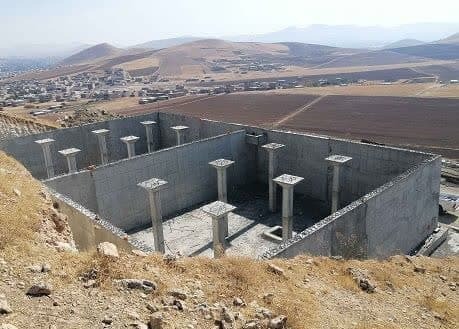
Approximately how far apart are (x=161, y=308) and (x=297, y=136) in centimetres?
1487

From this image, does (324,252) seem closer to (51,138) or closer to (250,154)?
(250,154)

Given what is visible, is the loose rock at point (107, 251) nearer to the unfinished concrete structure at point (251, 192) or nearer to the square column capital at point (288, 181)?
the unfinished concrete structure at point (251, 192)

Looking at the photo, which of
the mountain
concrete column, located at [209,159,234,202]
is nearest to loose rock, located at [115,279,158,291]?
concrete column, located at [209,159,234,202]

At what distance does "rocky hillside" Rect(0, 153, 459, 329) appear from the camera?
6.34 metres

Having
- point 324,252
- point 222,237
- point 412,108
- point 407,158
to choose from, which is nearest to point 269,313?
point 324,252

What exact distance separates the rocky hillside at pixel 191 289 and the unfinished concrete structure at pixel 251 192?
193cm

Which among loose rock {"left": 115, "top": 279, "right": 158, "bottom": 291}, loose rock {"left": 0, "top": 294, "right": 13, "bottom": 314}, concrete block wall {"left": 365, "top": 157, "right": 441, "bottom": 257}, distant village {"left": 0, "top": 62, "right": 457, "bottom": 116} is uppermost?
loose rock {"left": 0, "top": 294, "right": 13, "bottom": 314}

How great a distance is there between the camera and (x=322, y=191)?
2002 centimetres

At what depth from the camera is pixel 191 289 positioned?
7531 mm

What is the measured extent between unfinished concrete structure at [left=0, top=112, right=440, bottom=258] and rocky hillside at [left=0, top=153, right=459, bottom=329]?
1.93 m

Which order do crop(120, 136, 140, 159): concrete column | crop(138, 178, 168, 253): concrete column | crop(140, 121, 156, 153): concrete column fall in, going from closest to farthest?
crop(138, 178, 168, 253): concrete column → crop(120, 136, 140, 159): concrete column → crop(140, 121, 156, 153): concrete column

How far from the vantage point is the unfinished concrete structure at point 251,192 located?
13.1m

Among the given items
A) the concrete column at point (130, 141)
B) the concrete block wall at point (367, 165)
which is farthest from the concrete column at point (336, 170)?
the concrete column at point (130, 141)

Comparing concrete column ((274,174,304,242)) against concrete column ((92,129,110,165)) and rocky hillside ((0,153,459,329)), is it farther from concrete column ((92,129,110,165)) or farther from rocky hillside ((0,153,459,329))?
concrete column ((92,129,110,165))
